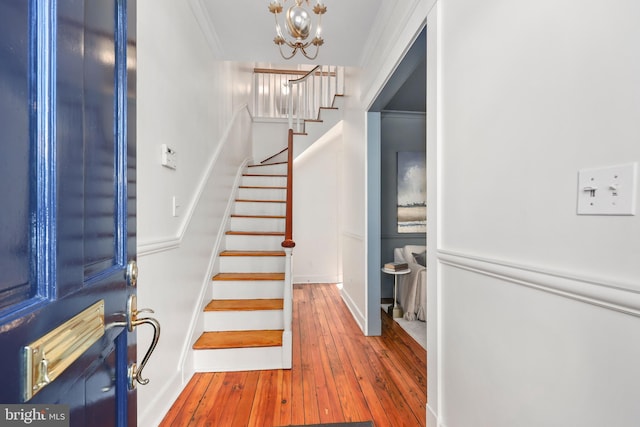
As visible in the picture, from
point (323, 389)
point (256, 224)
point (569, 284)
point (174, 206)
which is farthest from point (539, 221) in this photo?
point (256, 224)

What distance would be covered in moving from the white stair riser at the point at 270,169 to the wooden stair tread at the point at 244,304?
253 centimetres

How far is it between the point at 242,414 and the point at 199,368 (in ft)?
1.92

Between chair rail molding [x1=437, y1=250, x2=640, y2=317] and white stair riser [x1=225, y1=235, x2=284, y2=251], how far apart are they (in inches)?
84.9

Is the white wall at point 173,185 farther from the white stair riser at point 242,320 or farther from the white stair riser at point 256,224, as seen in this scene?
the white stair riser at point 256,224

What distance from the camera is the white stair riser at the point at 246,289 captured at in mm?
2516

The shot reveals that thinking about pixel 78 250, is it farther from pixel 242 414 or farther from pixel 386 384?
pixel 386 384

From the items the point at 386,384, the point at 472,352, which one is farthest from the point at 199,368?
the point at 472,352

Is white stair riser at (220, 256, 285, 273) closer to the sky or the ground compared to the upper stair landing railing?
closer to the ground

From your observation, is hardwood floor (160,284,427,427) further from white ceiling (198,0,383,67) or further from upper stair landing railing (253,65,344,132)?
upper stair landing railing (253,65,344,132)

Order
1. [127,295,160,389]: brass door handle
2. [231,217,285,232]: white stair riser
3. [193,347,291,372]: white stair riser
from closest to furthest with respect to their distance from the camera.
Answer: [127,295,160,389]: brass door handle → [193,347,291,372]: white stair riser → [231,217,285,232]: white stair riser

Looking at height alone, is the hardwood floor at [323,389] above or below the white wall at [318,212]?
below

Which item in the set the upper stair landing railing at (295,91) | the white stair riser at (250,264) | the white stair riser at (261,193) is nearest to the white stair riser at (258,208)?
the white stair riser at (261,193)

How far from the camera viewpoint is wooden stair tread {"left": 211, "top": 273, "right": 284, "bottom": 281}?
2516mm
